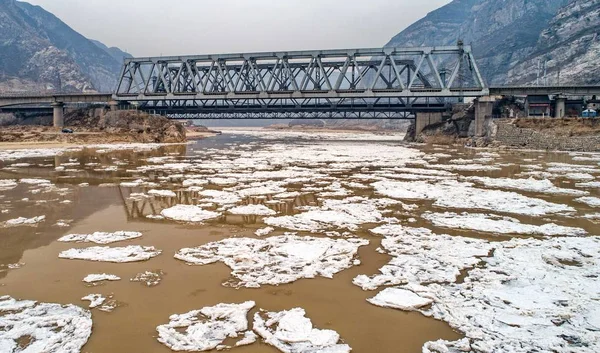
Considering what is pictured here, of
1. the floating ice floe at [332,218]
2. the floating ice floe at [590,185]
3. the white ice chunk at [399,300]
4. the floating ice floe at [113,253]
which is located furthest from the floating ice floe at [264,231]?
the floating ice floe at [590,185]

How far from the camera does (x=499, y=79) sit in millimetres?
141500

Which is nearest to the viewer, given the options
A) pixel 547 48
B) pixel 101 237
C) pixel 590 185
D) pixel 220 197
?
pixel 101 237

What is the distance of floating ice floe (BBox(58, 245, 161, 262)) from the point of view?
771cm

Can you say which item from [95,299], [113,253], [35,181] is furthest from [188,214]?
[35,181]

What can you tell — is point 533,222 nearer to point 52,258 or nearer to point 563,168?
point 52,258

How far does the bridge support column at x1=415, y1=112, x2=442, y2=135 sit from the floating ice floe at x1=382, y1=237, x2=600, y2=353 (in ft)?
180

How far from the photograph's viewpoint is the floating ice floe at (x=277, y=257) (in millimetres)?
6969

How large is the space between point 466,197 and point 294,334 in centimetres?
1185

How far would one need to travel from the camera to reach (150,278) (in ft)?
22.1

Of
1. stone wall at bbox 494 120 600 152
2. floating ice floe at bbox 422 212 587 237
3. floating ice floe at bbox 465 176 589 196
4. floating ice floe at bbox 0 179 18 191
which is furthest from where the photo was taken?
stone wall at bbox 494 120 600 152

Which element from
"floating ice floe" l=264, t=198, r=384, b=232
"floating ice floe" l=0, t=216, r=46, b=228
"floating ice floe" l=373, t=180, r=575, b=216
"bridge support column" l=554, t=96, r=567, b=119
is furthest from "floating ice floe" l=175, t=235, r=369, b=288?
"bridge support column" l=554, t=96, r=567, b=119

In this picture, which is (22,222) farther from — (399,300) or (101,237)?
(399,300)

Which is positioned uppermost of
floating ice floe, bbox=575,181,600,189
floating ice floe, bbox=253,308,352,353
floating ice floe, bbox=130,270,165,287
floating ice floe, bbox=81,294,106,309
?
floating ice floe, bbox=575,181,600,189

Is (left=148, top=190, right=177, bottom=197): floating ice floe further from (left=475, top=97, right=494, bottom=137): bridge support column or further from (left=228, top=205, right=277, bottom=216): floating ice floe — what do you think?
(left=475, top=97, right=494, bottom=137): bridge support column
